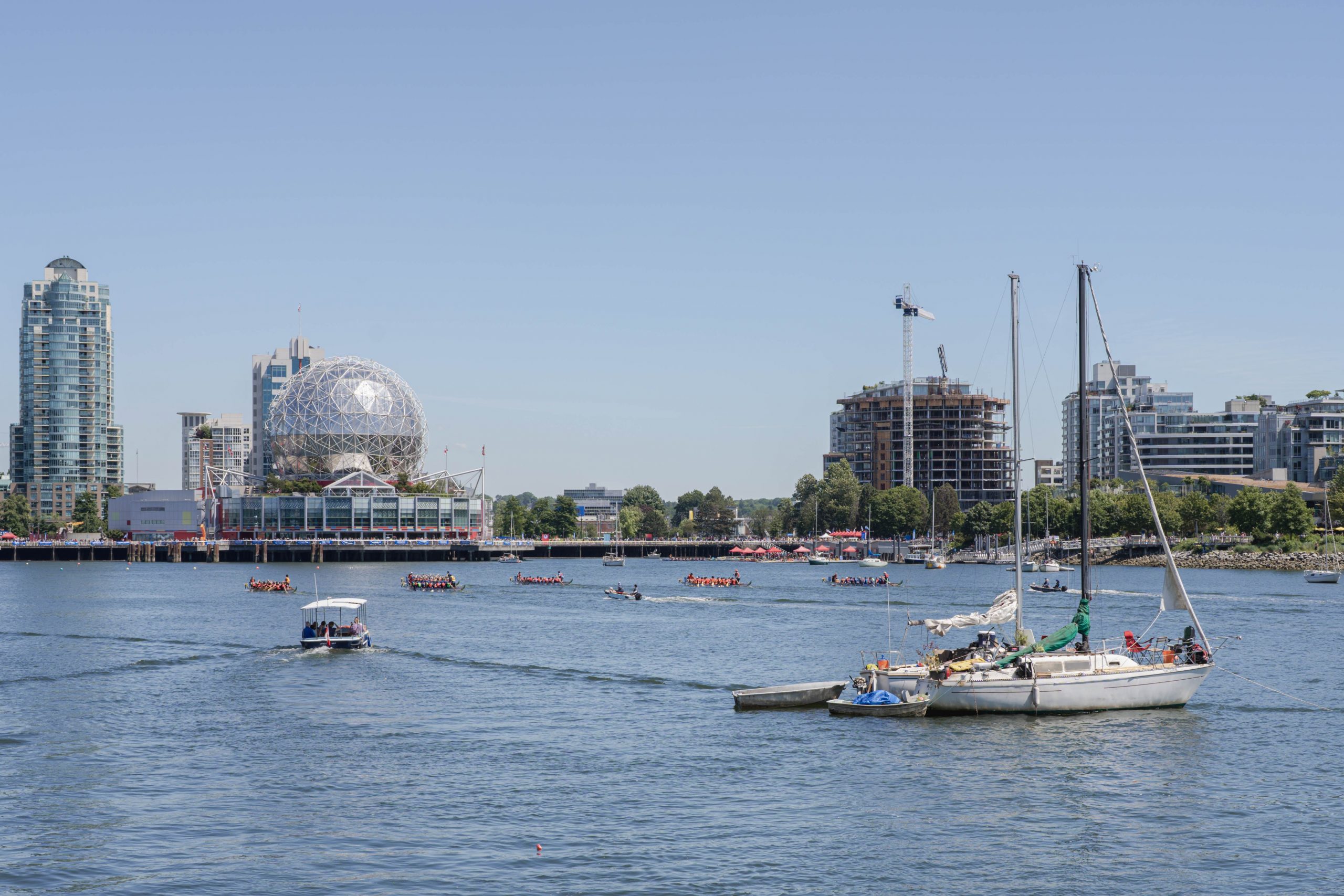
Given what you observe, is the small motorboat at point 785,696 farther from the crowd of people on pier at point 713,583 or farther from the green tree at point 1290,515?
the green tree at point 1290,515

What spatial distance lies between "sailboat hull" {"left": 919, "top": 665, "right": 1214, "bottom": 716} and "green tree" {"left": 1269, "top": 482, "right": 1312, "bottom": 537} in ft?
507

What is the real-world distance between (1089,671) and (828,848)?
20881mm

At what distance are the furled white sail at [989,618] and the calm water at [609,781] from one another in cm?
548

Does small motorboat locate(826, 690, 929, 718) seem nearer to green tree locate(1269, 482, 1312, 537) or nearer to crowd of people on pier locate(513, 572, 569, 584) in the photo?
crowd of people on pier locate(513, 572, 569, 584)

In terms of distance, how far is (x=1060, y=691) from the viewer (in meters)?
50.9

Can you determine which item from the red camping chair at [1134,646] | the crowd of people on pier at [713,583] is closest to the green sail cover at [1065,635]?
the red camping chair at [1134,646]

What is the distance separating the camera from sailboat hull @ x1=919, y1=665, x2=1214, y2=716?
2007 inches

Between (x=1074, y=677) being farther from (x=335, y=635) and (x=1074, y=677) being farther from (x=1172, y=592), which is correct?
(x=335, y=635)

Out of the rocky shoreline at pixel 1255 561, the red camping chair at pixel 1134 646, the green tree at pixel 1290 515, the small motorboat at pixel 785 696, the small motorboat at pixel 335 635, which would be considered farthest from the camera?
the green tree at pixel 1290 515

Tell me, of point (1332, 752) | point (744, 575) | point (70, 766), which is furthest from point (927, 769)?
point (744, 575)

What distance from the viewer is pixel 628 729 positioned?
5169cm

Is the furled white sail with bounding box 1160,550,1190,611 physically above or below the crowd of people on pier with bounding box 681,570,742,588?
above

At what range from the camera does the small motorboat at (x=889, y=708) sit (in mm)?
52125

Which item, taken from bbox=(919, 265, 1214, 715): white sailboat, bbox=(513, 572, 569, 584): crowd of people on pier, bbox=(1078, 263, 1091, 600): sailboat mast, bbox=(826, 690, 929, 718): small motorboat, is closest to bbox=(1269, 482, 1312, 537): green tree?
bbox=(513, 572, 569, 584): crowd of people on pier
